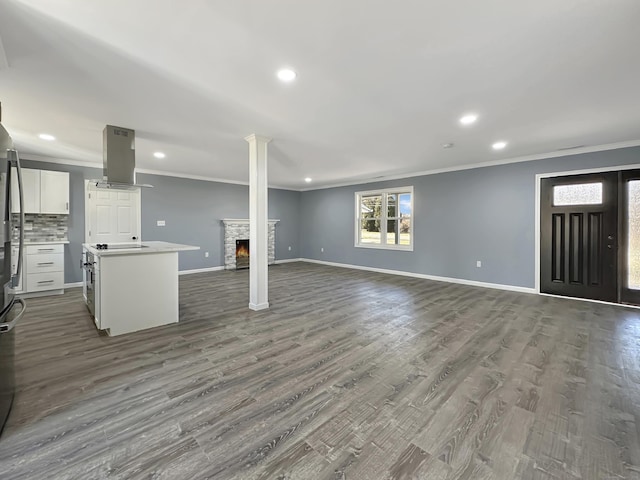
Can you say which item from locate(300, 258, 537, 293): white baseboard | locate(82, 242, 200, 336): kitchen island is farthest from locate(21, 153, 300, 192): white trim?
locate(300, 258, 537, 293): white baseboard

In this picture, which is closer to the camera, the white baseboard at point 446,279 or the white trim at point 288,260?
the white baseboard at point 446,279

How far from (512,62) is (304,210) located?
7.73 metres

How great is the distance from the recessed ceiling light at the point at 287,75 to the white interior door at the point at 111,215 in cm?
527

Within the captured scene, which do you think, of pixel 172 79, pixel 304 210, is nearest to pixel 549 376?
pixel 172 79

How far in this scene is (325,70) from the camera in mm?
2328

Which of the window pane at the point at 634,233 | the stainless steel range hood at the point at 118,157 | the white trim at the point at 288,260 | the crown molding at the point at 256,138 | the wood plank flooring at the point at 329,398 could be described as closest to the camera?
the wood plank flooring at the point at 329,398

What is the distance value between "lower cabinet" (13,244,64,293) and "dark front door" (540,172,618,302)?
28.2ft

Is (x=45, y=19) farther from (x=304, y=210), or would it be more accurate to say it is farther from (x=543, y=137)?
(x=304, y=210)

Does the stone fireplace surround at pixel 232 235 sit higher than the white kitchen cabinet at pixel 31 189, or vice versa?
the white kitchen cabinet at pixel 31 189

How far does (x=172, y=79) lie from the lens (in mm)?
2500

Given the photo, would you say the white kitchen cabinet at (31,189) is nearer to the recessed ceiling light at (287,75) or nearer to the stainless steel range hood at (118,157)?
the stainless steel range hood at (118,157)

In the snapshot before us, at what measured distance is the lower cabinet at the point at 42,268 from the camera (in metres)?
4.74

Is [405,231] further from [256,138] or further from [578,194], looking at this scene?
[256,138]

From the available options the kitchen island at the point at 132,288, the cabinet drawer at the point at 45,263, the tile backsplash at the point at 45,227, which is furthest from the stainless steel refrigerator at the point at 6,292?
the tile backsplash at the point at 45,227
